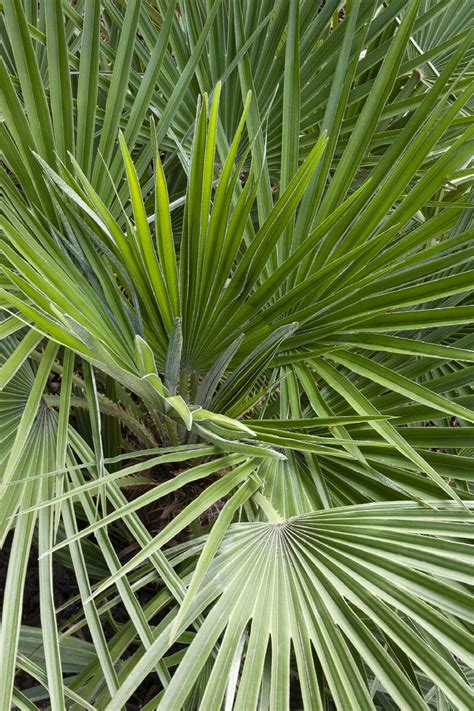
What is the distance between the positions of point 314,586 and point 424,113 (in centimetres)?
63

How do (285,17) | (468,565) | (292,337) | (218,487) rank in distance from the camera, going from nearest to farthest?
(468,565)
(218,487)
(292,337)
(285,17)

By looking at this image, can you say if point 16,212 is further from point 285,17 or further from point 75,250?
point 285,17

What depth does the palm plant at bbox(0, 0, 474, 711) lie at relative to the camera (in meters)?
0.59

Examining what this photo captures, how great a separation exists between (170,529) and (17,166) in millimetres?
518

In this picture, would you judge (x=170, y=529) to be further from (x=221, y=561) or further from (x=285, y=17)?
(x=285, y=17)

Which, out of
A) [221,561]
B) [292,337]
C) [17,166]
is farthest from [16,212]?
[221,561]

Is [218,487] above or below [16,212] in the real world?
below

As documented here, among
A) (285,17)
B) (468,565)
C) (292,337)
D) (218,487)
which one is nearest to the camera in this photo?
(468,565)

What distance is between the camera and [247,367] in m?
0.78

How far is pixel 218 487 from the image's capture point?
701mm

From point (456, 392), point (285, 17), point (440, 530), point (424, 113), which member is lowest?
point (440, 530)

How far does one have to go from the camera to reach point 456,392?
1.04 metres

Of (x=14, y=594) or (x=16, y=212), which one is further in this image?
(x=16, y=212)

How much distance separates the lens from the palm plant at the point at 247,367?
23.1 inches
